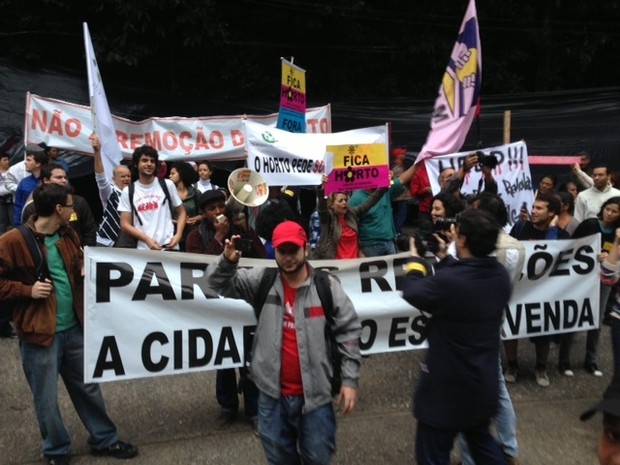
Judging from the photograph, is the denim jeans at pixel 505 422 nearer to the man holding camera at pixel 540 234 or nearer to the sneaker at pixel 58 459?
the man holding camera at pixel 540 234

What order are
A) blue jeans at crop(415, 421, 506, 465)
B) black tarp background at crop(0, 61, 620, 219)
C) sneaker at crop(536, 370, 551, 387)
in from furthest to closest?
black tarp background at crop(0, 61, 620, 219) < sneaker at crop(536, 370, 551, 387) < blue jeans at crop(415, 421, 506, 465)

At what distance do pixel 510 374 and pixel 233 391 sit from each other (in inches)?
93.8

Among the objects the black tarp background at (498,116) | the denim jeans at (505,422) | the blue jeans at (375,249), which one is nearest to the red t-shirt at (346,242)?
the blue jeans at (375,249)

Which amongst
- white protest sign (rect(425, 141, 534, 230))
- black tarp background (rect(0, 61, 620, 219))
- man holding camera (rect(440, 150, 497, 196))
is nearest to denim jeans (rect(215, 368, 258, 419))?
man holding camera (rect(440, 150, 497, 196))

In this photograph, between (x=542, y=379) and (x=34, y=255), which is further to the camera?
(x=542, y=379)

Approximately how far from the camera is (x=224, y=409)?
15.9ft

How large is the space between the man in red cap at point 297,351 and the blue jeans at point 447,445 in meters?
0.38

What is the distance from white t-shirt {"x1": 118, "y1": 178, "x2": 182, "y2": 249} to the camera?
546 cm

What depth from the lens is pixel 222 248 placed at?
477 cm

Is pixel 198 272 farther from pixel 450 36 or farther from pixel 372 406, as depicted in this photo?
pixel 450 36

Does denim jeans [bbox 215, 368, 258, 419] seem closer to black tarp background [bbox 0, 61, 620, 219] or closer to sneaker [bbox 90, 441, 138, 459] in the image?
sneaker [bbox 90, 441, 138, 459]

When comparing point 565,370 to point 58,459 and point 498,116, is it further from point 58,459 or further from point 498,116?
point 498,116

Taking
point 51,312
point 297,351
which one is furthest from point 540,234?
point 51,312

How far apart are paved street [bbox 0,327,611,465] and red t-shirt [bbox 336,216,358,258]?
98cm
